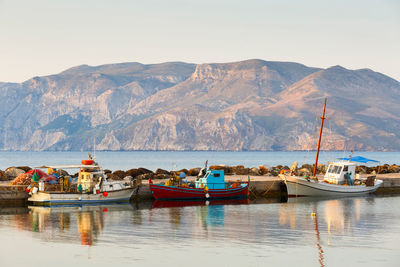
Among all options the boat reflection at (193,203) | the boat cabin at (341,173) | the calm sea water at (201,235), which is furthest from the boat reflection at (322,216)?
the boat reflection at (193,203)

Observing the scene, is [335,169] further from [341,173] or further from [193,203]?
[193,203]

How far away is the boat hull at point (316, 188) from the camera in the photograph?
54375 mm

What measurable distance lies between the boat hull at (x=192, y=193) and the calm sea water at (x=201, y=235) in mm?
2018

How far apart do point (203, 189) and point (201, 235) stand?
18.2 m

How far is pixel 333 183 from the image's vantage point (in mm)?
56969

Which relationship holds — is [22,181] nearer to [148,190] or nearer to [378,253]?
[148,190]

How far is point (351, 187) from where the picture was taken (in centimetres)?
5688

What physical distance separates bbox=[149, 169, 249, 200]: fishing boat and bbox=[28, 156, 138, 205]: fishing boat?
232 cm

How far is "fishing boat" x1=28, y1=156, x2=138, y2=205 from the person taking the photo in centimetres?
4494

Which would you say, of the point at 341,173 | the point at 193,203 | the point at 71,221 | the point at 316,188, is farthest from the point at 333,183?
the point at 71,221

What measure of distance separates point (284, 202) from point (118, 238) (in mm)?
21462

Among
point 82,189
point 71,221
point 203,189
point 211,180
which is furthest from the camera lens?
point 211,180

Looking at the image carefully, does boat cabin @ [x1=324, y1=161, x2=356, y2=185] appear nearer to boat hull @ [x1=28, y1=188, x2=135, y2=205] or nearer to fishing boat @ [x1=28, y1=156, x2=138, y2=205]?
fishing boat @ [x1=28, y1=156, x2=138, y2=205]

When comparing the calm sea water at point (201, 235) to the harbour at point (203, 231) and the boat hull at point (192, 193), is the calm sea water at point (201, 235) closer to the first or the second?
the harbour at point (203, 231)
